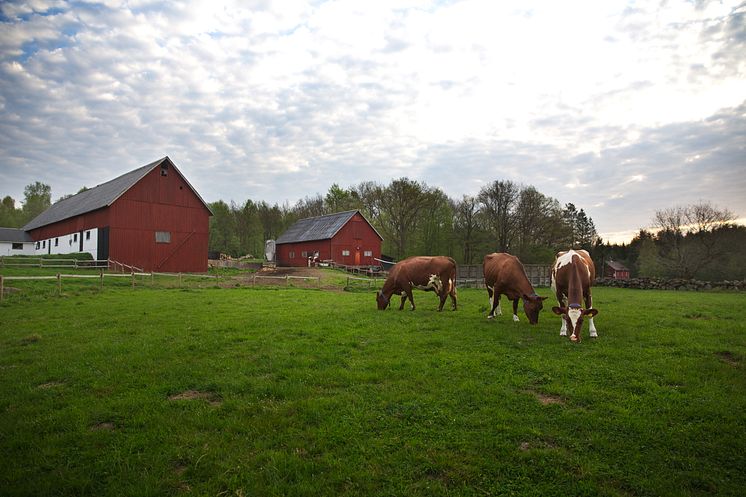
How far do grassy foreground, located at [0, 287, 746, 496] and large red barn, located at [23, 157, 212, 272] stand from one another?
22700 mm

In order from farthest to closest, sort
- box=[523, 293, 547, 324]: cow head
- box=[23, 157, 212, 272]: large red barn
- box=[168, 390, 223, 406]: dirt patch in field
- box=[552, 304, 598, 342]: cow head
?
box=[23, 157, 212, 272]: large red barn, box=[523, 293, 547, 324]: cow head, box=[552, 304, 598, 342]: cow head, box=[168, 390, 223, 406]: dirt patch in field

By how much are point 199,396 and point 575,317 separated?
782 centimetres

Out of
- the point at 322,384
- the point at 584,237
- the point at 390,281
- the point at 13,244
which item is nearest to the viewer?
the point at 322,384

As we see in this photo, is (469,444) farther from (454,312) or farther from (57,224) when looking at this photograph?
(57,224)

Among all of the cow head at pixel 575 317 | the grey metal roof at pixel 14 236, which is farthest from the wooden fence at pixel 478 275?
the grey metal roof at pixel 14 236

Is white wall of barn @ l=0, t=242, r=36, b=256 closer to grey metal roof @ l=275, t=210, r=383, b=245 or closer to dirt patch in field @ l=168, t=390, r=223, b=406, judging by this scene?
grey metal roof @ l=275, t=210, r=383, b=245

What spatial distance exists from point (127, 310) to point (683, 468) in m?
15.0

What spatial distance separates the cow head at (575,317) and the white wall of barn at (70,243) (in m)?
32.5

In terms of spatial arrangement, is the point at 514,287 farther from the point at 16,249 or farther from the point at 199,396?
the point at 16,249

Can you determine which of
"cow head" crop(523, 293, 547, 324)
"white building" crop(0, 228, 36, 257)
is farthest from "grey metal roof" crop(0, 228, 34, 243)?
"cow head" crop(523, 293, 547, 324)

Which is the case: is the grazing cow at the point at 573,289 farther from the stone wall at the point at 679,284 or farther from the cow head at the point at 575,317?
the stone wall at the point at 679,284

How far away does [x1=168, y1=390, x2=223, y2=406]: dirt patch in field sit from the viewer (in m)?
5.94

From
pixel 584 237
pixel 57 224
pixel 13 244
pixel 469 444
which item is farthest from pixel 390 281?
pixel 584 237

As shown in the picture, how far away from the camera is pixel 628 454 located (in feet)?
14.2
